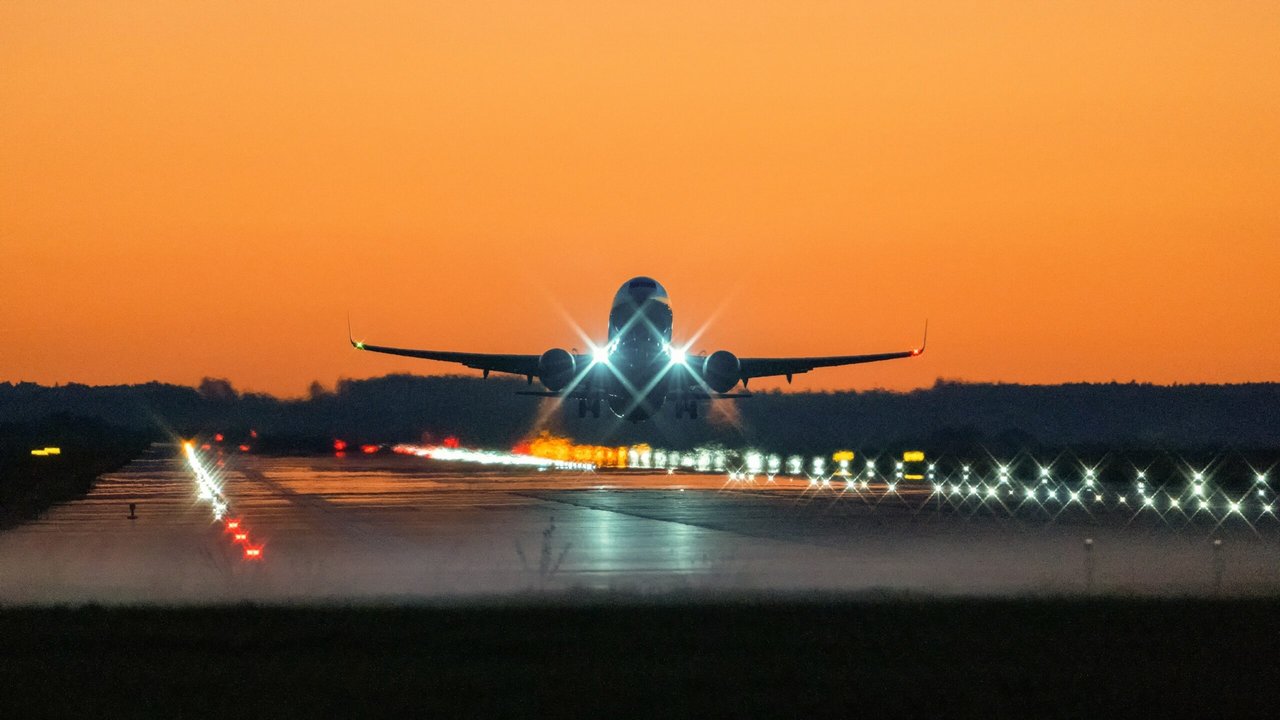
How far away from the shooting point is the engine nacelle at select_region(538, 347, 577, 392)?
56.8 metres

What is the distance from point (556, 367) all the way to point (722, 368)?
661cm

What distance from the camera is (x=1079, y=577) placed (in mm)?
25578

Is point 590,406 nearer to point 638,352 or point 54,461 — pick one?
point 638,352

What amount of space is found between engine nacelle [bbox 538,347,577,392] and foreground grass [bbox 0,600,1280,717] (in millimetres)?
35735

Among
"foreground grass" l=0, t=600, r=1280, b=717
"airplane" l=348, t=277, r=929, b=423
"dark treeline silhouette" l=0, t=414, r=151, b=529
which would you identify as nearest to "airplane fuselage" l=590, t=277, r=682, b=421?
"airplane" l=348, t=277, r=929, b=423

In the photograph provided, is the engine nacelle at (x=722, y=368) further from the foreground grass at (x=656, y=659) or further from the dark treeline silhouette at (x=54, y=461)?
the foreground grass at (x=656, y=659)

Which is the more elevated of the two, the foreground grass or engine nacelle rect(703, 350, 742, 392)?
engine nacelle rect(703, 350, 742, 392)

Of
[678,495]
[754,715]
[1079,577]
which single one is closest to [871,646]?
[754,715]

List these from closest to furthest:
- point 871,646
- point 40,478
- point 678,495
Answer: point 871,646, point 678,495, point 40,478

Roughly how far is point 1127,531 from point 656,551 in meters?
12.8

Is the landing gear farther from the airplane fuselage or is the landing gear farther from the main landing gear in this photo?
the airplane fuselage

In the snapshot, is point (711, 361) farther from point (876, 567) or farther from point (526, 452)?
point (526, 452)

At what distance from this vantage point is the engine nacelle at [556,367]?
56844 millimetres

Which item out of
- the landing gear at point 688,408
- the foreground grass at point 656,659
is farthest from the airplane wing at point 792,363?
the foreground grass at point 656,659
